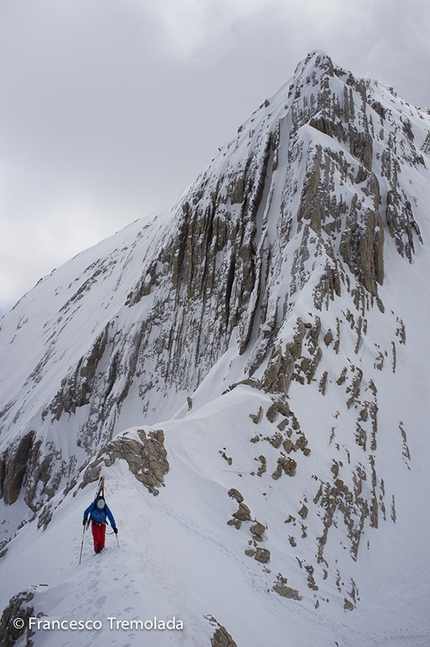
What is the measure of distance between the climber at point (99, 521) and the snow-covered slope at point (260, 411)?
1.24ft

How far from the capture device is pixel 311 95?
38.0m

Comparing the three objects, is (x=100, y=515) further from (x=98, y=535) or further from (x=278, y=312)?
(x=278, y=312)

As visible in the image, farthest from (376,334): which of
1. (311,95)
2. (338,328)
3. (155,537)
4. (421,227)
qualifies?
(311,95)

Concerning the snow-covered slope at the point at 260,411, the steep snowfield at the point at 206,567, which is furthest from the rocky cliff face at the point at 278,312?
the steep snowfield at the point at 206,567

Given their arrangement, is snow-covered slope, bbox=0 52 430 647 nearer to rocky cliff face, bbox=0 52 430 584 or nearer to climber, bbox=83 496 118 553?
rocky cliff face, bbox=0 52 430 584

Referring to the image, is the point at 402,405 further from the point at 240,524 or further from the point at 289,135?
the point at 289,135

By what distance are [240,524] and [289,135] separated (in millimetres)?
35445

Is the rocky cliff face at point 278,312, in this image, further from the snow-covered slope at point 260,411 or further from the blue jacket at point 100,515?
the blue jacket at point 100,515

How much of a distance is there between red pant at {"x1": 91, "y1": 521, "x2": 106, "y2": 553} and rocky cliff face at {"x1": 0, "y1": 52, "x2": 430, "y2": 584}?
14.9ft

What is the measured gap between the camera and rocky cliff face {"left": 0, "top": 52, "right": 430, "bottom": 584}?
18.6 meters

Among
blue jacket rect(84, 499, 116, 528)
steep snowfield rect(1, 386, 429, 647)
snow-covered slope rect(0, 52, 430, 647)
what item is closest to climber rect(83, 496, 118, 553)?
blue jacket rect(84, 499, 116, 528)

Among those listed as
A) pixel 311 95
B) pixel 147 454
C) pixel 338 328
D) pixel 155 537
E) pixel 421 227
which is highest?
pixel 311 95

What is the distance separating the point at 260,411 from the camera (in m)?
16.2

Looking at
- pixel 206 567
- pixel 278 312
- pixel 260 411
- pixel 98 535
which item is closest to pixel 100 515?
pixel 98 535
